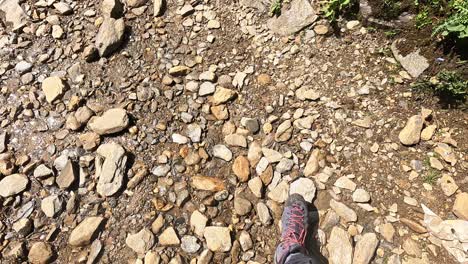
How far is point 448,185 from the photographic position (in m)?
3.55

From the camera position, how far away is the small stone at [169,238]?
358 centimetres

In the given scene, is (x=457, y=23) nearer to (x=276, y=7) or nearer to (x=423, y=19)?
(x=423, y=19)

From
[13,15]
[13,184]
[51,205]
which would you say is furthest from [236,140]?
[13,15]

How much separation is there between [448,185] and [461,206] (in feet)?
0.68

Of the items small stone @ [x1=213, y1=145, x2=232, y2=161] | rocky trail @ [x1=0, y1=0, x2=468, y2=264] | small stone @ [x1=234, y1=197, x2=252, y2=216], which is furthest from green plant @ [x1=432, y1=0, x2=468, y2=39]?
small stone @ [x1=234, y1=197, x2=252, y2=216]

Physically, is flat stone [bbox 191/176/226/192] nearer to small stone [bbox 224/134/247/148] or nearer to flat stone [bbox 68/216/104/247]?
small stone [bbox 224/134/247/148]

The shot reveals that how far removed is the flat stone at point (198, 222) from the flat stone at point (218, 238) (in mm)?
48

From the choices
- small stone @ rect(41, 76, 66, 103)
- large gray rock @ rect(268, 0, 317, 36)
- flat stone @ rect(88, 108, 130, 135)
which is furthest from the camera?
large gray rock @ rect(268, 0, 317, 36)

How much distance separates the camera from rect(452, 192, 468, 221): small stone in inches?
134

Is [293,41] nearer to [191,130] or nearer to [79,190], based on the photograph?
[191,130]

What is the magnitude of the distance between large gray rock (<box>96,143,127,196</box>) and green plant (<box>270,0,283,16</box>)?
236cm

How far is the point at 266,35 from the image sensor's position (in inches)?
183

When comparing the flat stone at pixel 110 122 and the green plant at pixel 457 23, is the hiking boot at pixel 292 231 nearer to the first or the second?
the flat stone at pixel 110 122

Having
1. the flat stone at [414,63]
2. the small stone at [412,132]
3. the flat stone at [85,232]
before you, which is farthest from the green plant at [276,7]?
the flat stone at [85,232]
